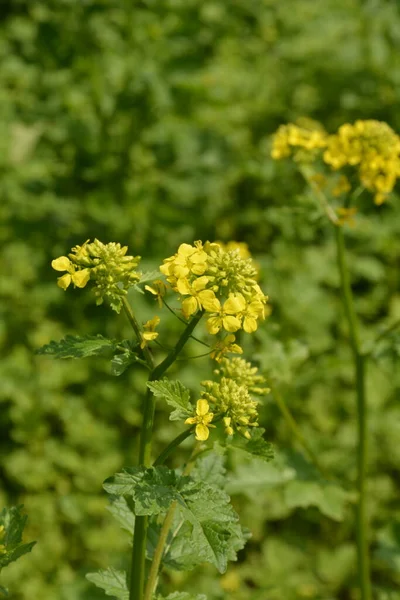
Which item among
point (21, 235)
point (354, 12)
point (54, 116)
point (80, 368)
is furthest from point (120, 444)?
point (354, 12)

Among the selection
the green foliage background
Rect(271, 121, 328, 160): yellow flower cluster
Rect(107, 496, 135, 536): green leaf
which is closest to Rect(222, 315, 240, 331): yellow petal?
Rect(107, 496, 135, 536): green leaf

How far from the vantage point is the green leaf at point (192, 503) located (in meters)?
1.41

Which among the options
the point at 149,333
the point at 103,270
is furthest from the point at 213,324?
the point at 103,270

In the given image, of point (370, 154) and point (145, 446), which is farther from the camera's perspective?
point (370, 154)

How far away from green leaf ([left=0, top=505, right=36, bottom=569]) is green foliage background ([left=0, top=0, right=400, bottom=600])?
1754 millimetres

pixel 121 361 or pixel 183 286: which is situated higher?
pixel 183 286

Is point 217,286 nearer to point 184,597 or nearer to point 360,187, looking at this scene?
point 184,597

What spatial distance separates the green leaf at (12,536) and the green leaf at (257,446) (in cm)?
51

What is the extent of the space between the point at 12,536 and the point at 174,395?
54 cm

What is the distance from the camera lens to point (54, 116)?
14.8 feet

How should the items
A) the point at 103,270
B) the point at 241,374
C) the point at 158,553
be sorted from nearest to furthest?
1. the point at 103,270
2. the point at 158,553
3. the point at 241,374

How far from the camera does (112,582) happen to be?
5.52 feet

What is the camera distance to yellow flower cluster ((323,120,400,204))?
2686 millimetres

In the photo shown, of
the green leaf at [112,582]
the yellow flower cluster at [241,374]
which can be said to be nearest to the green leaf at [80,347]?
the yellow flower cluster at [241,374]
